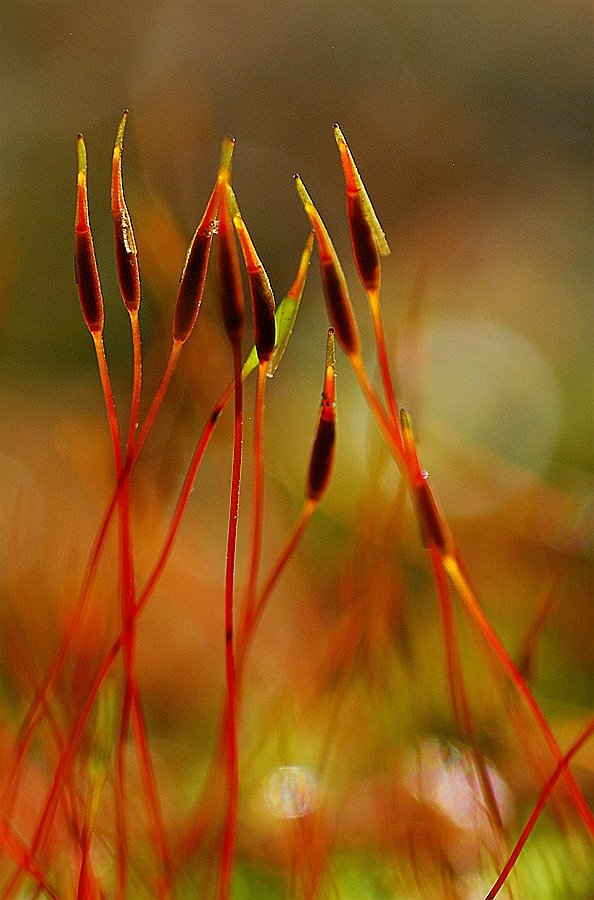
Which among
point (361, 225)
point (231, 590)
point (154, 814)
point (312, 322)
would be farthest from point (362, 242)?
point (312, 322)

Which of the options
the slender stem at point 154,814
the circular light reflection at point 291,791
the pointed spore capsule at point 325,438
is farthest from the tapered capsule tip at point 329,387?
the circular light reflection at point 291,791

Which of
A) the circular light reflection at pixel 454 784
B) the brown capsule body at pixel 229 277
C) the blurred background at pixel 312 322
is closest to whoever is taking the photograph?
the brown capsule body at pixel 229 277

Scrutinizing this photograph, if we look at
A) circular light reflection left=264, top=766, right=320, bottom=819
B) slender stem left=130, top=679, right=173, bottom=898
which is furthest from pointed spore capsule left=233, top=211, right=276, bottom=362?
circular light reflection left=264, top=766, right=320, bottom=819

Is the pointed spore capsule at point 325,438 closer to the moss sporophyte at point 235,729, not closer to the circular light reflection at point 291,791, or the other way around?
the moss sporophyte at point 235,729

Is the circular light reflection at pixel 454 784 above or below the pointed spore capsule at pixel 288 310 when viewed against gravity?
below

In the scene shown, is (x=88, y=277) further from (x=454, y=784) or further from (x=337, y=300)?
(x=454, y=784)

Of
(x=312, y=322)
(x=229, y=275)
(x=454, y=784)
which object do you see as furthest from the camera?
(x=312, y=322)
